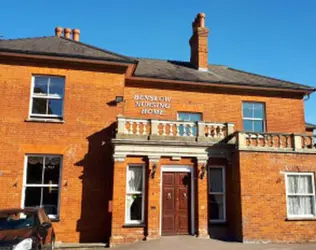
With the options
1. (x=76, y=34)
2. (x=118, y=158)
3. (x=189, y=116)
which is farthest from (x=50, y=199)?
(x=76, y=34)

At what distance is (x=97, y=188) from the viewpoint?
1246 cm

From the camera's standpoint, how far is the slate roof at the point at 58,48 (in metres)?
12.8

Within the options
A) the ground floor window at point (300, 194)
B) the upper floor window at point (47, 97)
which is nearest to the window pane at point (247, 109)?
the ground floor window at point (300, 194)

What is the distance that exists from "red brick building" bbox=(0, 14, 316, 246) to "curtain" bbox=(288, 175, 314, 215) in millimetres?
38

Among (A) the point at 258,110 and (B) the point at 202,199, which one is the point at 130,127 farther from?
(A) the point at 258,110

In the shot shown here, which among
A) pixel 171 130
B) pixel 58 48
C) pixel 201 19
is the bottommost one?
pixel 171 130

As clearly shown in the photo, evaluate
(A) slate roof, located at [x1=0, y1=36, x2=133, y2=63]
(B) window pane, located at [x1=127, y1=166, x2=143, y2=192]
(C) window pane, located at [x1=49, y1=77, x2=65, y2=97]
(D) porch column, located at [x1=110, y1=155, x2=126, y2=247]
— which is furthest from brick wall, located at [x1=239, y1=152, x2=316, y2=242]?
(C) window pane, located at [x1=49, y1=77, x2=65, y2=97]

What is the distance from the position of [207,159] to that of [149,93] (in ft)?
15.0

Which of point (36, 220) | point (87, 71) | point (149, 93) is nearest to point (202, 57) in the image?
point (149, 93)

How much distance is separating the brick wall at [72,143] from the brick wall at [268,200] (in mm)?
5151

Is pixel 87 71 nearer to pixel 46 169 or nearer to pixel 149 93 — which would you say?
pixel 149 93

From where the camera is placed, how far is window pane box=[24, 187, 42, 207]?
1198 centimetres

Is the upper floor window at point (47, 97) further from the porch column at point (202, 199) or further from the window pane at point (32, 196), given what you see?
the porch column at point (202, 199)

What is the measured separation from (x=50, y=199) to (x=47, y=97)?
13.1 feet
